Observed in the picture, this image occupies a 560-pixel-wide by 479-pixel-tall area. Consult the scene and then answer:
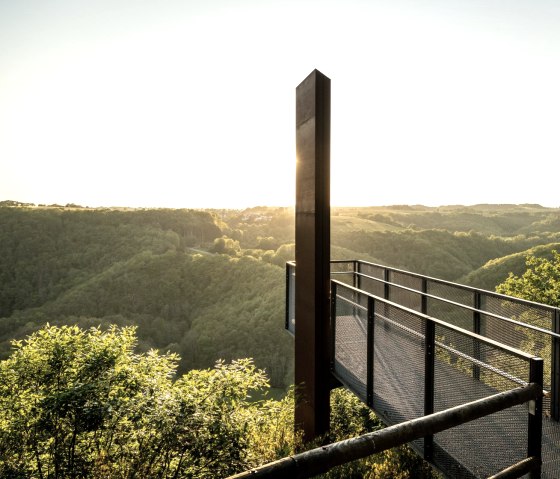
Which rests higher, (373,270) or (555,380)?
(373,270)

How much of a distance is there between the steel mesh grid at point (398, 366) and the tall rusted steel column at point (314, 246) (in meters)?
0.95

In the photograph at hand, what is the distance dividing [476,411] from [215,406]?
6296mm

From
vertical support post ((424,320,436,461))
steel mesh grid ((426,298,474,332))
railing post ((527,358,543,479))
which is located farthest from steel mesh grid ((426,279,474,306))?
railing post ((527,358,543,479))

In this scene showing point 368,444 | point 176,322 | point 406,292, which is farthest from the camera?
point 176,322

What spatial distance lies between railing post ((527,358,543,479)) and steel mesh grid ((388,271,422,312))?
395cm

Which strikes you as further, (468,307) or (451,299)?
(451,299)

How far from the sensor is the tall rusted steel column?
5.20m

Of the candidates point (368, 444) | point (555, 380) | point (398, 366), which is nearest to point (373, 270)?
point (398, 366)

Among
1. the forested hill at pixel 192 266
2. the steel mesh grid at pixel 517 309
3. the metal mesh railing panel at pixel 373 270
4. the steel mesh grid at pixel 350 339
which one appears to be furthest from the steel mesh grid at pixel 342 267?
the forested hill at pixel 192 266

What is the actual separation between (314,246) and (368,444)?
3.93 meters

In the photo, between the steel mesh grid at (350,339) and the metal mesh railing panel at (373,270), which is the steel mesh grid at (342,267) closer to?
the metal mesh railing panel at (373,270)

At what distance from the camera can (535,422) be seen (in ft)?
7.00

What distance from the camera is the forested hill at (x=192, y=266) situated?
2345 inches

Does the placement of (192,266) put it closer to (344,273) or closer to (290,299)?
(344,273)
